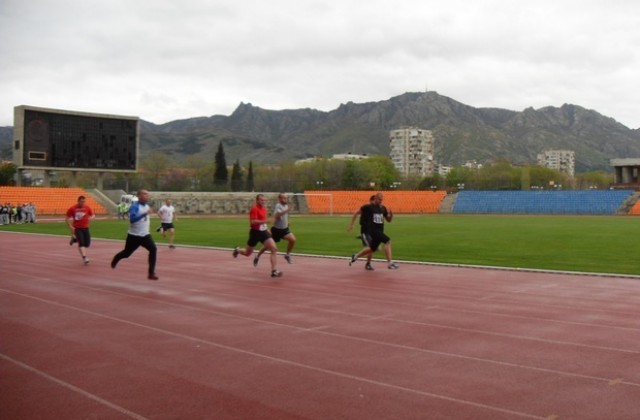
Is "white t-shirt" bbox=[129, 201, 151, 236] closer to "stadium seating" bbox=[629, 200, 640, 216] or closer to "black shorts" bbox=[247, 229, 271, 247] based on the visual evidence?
"black shorts" bbox=[247, 229, 271, 247]

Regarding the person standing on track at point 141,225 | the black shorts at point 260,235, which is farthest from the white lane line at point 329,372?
the black shorts at point 260,235

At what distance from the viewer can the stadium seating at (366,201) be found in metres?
78.7

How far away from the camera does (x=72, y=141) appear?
186 feet

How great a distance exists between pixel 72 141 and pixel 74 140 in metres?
0.20

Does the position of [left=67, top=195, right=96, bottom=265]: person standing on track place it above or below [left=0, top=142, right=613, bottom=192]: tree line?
below

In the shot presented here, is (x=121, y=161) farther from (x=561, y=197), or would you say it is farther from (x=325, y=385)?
(x=325, y=385)

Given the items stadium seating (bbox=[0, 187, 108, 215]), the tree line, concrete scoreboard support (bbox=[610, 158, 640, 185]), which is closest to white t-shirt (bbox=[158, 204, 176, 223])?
stadium seating (bbox=[0, 187, 108, 215])

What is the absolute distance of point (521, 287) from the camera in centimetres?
1267

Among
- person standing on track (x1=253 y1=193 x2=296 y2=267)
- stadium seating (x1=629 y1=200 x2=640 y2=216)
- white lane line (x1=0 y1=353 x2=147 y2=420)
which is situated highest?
stadium seating (x1=629 y1=200 x2=640 y2=216)

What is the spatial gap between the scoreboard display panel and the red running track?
4562 cm

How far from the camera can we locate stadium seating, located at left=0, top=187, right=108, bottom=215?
56.6 metres

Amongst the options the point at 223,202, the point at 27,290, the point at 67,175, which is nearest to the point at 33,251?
the point at 27,290

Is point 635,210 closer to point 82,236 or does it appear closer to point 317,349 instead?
point 82,236

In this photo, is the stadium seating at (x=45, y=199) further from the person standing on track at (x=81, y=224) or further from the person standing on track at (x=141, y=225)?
the person standing on track at (x=141, y=225)
